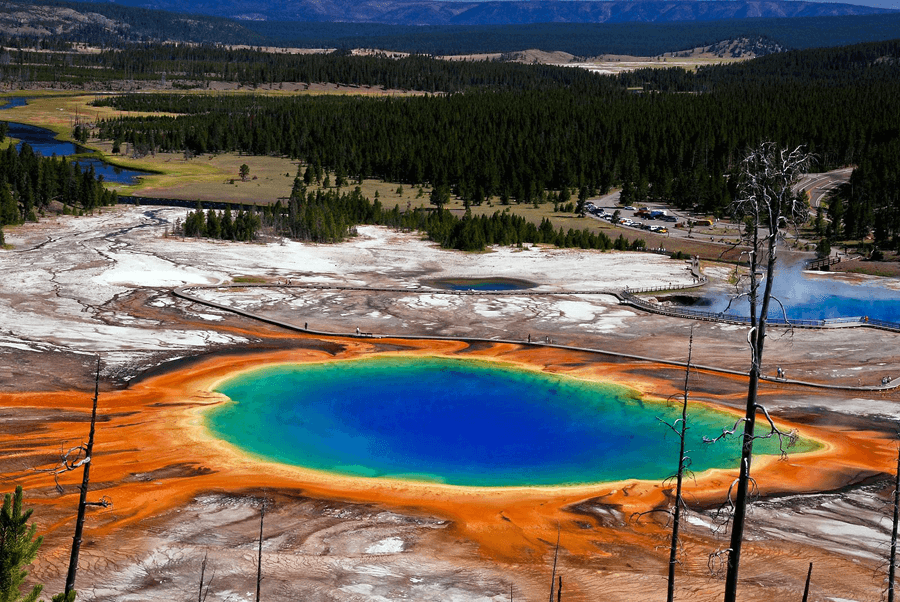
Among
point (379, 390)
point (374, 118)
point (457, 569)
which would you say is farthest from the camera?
point (374, 118)

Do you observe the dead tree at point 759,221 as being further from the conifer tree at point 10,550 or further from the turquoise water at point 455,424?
the turquoise water at point 455,424

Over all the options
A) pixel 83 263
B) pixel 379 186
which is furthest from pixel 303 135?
pixel 83 263

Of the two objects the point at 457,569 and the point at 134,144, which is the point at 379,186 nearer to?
the point at 134,144

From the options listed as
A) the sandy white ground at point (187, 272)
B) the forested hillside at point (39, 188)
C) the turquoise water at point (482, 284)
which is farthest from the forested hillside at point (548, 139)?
the turquoise water at point (482, 284)

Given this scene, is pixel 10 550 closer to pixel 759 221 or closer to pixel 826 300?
pixel 759 221

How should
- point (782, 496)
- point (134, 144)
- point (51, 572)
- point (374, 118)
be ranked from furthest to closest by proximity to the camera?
point (374, 118), point (134, 144), point (782, 496), point (51, 572)

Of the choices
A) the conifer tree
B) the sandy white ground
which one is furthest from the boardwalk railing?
the conifer tree

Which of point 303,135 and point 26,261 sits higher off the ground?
point 303,135

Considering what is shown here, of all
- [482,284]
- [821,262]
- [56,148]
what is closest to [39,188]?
[482,284]
